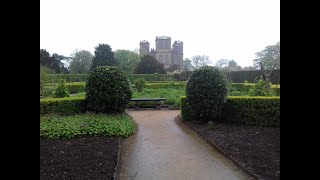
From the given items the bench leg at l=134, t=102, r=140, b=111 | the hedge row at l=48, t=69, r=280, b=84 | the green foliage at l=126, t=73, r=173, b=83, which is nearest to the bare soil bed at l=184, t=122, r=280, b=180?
the bench leg at l=134, t=102, r=140, b=111

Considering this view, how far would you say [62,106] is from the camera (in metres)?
10.3

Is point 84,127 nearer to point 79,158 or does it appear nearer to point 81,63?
point 79,158

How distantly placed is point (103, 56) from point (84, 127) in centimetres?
3771

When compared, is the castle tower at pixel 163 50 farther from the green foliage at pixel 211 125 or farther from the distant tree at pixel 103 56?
the green foliage at pixel 211 125

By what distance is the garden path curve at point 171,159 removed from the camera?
17.5ft

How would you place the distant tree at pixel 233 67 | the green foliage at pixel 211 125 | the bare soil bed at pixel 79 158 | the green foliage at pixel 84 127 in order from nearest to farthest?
the bare soil bed at pixel 79 158 < the green foliage at pixel 84 127 < the green foliage at pixel 211 125 < the distant tree at pixel 233 67

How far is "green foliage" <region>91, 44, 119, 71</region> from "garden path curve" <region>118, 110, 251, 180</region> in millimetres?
36092

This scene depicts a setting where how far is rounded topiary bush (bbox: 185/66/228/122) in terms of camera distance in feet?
32.0

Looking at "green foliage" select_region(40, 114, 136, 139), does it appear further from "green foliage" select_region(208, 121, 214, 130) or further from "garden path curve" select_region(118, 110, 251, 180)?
"green foliage" select_region(208, 121, 214, 130)

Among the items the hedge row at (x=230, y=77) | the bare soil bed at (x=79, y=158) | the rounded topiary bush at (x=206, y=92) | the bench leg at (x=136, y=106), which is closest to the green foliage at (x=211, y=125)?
the rounded topiary bush at (x=206, y=92)
